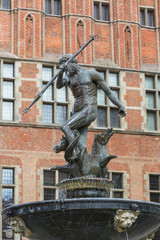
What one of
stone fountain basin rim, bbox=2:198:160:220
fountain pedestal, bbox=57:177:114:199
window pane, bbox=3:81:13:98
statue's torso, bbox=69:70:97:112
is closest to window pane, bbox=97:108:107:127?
window pane, bbox=3:81:13:98

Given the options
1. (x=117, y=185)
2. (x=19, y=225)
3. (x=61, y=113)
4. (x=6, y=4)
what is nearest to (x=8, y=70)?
(x=61, y=113)

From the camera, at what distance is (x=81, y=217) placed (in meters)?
10.2

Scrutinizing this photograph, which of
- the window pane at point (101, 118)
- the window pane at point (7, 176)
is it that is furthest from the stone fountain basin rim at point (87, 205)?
the window pane at point (101, 118)

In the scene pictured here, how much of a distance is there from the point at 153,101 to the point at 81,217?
658 inches

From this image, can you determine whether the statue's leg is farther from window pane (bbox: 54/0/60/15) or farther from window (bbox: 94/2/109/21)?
window (bbox: 94/2/109/21)

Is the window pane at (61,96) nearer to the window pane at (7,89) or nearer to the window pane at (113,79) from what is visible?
the window pane at (7,89)

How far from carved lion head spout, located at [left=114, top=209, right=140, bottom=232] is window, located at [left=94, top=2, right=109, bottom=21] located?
17.4 m

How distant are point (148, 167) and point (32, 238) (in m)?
14.3

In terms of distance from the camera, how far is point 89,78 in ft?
39.6

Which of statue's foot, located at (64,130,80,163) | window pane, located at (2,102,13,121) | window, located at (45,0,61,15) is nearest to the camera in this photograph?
statue's foot, located at (64,130,80,163)

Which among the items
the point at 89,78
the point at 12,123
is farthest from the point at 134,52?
the point at 89,78

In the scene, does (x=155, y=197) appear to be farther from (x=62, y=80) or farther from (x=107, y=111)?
(x=62, y=80)

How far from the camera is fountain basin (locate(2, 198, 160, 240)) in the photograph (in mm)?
10078

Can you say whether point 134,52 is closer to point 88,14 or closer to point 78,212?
point 88,14
